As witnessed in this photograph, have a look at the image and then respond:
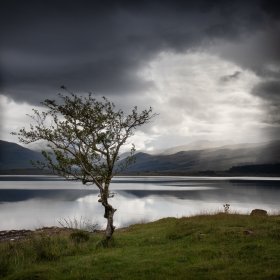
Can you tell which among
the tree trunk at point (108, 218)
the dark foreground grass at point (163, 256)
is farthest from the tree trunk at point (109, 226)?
the dark foreground grass at point (163, 256)

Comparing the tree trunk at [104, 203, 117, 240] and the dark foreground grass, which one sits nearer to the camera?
the dark foreground grass

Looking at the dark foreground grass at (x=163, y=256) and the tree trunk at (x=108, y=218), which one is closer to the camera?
the dark foreground grass at (x=163, y=256)

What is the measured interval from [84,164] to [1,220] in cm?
4420

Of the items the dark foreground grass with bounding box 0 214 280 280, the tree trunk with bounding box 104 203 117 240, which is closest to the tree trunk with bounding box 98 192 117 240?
the tree trunk with bounding box 104 203 117 240

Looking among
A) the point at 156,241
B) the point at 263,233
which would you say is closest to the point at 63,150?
the point at 156,241

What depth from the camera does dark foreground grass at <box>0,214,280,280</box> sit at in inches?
721

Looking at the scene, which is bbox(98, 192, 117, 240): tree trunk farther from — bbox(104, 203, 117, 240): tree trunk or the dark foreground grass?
the dark foreground grass

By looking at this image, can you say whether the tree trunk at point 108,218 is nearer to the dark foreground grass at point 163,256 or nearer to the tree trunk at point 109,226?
the tree trunk at point 109,226

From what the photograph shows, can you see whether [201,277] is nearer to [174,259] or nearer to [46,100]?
[174,259]

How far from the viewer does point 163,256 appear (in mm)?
22047

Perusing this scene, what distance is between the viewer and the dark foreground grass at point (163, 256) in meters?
18.3

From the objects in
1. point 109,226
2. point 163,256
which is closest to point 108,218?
point 109,226

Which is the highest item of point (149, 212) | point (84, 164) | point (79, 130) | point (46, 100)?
point (46, 100)

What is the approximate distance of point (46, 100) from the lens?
30938mm
